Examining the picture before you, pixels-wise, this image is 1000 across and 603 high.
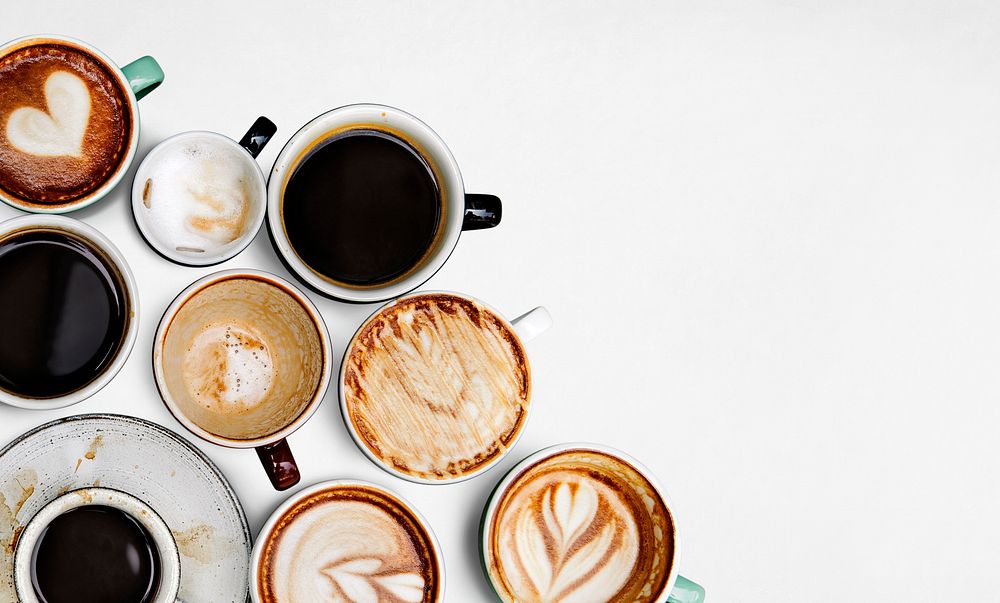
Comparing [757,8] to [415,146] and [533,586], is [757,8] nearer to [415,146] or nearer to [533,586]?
[415,146]

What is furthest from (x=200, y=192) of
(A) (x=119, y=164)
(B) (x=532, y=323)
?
(B) (x=532, y=323)

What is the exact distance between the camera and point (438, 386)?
106 centimetres

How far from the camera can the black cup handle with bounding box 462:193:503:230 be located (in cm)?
103

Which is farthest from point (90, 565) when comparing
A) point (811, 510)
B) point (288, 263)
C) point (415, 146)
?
point (811, 510)

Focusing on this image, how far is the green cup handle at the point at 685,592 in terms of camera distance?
1111 millimetres

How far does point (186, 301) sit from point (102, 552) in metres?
0.39

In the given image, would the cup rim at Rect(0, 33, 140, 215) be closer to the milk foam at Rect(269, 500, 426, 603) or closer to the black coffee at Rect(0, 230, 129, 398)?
the black coffee at Rect(0, 230, 129, 398)

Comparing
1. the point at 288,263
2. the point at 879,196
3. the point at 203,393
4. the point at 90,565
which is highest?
the point at 879,196

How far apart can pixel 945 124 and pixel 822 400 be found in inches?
23.1

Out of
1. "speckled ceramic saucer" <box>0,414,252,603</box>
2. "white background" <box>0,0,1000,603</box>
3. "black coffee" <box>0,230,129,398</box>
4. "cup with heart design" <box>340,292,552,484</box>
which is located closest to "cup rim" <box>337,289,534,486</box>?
"cup with heart design" <box>340,292,552,484</box>

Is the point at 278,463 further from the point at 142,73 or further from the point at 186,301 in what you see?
the point at 142,73

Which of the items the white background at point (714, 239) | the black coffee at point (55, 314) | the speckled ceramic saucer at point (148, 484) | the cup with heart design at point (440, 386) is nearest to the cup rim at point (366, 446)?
the cup with heart design at point (440, 386)

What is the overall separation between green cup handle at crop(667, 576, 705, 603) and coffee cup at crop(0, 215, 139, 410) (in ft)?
2.97

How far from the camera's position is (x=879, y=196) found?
132 centimetres
